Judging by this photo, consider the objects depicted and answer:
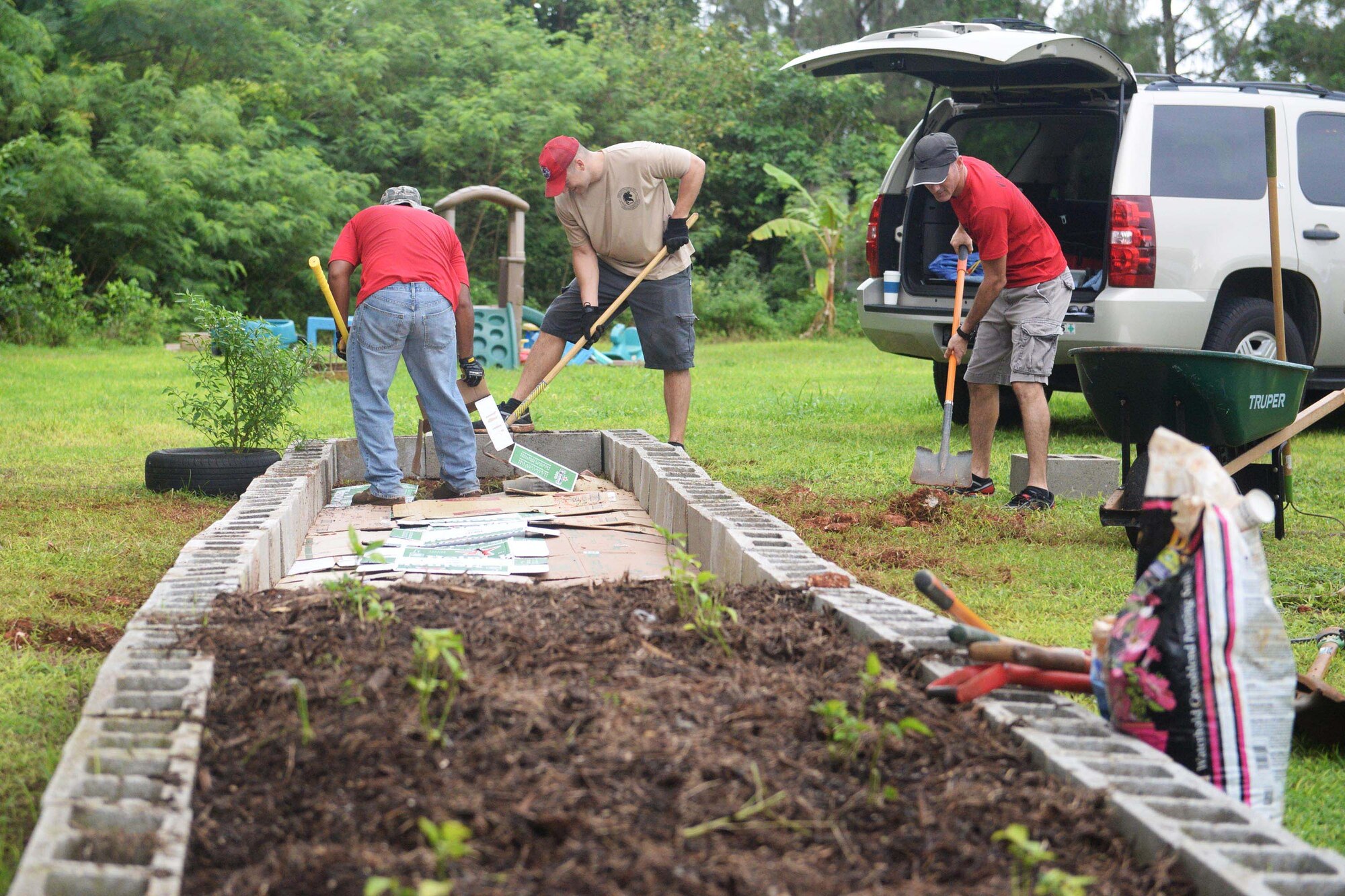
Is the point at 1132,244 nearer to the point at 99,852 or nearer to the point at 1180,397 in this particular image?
the point at 1180,397

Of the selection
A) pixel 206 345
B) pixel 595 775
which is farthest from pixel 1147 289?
pixel 595 775

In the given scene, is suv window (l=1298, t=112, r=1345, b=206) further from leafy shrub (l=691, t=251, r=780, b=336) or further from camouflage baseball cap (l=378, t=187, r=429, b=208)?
leafy shrub (l=691, t=251, r=780, b=336)

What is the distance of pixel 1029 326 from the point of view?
652cm

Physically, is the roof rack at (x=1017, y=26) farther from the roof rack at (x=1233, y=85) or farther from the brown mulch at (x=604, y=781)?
the brown mulch at (x=604, y=781)

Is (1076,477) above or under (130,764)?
under

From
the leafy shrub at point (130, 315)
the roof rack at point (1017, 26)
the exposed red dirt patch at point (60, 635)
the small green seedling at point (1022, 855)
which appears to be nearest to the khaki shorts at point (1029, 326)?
the roof rack at point (1017, 26)

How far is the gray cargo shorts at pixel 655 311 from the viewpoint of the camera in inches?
292

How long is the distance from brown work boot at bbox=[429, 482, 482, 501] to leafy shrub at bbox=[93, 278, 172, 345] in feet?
39.3

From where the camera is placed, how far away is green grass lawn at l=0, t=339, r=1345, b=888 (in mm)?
3643

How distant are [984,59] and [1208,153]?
5.54 feet

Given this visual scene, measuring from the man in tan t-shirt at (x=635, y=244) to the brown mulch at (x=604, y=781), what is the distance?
14.6 feet

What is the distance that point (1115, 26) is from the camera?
841 inches

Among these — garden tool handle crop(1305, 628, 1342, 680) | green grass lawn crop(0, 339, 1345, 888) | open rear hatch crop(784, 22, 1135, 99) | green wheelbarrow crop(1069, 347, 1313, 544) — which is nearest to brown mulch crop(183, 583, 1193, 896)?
green grass lawn crop(0, 339, 1345, 888)

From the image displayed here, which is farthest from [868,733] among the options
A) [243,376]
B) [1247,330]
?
[1247,330]
